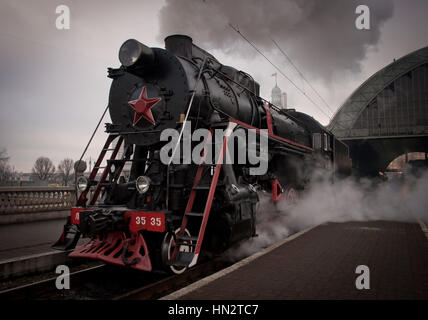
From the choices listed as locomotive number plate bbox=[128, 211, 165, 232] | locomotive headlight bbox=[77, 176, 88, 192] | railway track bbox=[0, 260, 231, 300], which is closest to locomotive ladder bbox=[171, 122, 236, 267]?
locomotive number plate bbox=[128, 211, 165, 232]

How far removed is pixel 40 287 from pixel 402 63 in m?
47.3

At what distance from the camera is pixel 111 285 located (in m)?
4.67

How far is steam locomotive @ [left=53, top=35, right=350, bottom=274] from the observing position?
4.20 metres

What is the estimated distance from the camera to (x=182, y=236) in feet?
14.0

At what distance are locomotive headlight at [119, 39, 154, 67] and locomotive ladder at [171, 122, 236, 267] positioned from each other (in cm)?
159

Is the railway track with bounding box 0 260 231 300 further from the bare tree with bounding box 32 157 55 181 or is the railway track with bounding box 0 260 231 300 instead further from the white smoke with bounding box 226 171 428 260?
the bare tree with bounding box 32 157 55 181

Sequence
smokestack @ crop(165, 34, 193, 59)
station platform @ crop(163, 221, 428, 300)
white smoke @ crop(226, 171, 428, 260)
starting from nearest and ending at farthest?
station platform @ crop(163, 221, 428, 300)
smokestack @ crop(165, 34, 193, 59)
white smoke @ crop(226, 171, 428, 260)

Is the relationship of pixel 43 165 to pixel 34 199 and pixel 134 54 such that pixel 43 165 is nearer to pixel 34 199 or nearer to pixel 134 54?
pixel 34 199

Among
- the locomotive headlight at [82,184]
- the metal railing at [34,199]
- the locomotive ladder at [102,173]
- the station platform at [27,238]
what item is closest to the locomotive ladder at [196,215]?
the locomotive ladder at [102,173]

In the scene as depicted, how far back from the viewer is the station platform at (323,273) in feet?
11.3

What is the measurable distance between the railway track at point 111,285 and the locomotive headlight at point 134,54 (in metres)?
3.42

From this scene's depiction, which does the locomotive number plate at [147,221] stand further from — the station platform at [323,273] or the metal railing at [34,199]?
the metal railing at [34,199]

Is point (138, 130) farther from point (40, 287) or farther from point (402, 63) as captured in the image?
point (402, 63)
